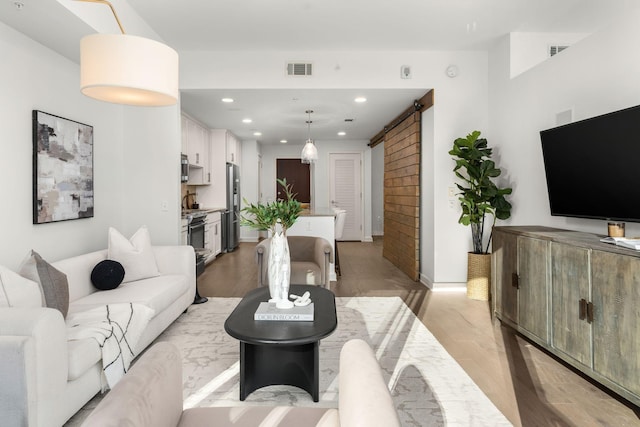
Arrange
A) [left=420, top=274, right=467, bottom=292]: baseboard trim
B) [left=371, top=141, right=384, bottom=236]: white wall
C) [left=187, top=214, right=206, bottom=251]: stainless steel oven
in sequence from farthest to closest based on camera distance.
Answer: [left=371, top=141, right=384, bottom=236]: white wall < [left=187, top=214, right=206, bottom=251]: stainless steel oven < [left=420, top=274, right=467, bottom=292]: baseboard trim

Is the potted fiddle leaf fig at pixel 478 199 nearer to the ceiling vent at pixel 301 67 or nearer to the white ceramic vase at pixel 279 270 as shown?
the ceiling vent at pixel 301 67

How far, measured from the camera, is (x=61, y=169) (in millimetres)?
3232

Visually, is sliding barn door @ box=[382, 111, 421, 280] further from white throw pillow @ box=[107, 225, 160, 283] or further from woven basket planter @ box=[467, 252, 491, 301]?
white throw pillow @ box=[107, 225, 160, 283]

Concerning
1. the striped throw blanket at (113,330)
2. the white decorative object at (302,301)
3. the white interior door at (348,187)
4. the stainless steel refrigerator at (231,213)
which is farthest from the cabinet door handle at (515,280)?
the white interior door at (348,187)

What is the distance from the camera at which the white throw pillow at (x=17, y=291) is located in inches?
→ 73.9

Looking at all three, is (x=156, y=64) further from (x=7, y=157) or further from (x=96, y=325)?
(x=7, y=157)

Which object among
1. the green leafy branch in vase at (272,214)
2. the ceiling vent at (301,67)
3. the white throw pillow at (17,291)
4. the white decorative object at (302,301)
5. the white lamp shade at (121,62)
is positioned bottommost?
the white decorative object at (302,301)

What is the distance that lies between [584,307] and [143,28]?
442 cm

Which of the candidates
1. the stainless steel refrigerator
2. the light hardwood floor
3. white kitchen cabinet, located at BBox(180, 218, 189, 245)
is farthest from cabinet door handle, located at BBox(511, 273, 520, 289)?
the stainless steel refrigerator

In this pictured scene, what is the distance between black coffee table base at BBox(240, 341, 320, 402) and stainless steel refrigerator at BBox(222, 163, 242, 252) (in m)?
5.35

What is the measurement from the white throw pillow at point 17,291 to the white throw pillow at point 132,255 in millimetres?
1153

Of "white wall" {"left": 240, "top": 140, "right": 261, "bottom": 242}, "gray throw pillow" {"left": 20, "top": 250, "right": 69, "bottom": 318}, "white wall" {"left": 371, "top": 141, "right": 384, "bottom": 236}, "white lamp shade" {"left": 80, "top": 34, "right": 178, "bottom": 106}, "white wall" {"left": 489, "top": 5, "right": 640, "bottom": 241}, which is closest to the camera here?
"white lamp shade" {"left": 80, "top": 34, "right": 178, "bottom": 106}

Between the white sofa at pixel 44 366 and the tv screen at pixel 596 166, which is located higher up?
the tv screen at pixel 596 166

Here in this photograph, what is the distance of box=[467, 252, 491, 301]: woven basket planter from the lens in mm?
4188
